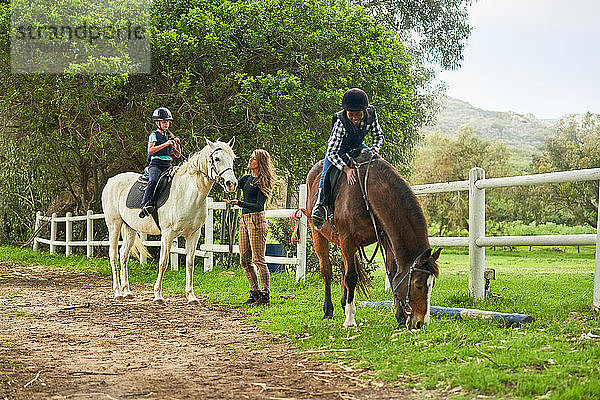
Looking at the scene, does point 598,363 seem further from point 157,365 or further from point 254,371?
point 157,365

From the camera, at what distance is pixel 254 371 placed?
483 cm

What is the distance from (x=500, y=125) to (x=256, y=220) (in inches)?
6164

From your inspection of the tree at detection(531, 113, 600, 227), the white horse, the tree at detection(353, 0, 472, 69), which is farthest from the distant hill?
the white horse

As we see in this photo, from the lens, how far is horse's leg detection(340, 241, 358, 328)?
20.6ft

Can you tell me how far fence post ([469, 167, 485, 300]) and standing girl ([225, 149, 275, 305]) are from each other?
2736mm

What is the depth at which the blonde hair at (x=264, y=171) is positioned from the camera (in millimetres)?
8367

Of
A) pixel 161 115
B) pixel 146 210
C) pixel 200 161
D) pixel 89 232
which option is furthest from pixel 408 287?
pixel 89 232

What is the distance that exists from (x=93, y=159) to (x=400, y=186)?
1279 centimetres

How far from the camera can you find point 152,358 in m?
5.49

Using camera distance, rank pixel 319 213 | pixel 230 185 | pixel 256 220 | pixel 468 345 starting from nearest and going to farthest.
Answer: pixel 468 345 → pixel 319 213 → pixel 230 185 → pixel 256 220

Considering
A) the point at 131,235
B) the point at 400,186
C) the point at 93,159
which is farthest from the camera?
the point at 93,159

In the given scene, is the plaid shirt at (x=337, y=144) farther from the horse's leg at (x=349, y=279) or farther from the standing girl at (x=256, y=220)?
the standing girl at (x=256, y=220)

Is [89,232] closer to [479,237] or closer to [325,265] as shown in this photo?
[325,265]

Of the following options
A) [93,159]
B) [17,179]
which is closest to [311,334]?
[93,159]
